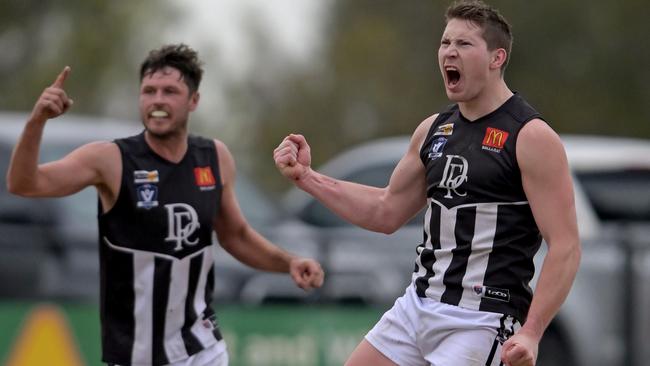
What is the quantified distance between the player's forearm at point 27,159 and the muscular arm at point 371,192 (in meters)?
1.12

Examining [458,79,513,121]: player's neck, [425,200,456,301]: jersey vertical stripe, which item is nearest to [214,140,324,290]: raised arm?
[425,200,456,301]: jersey vertical stripe

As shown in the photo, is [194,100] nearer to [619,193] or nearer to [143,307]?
[143,307]

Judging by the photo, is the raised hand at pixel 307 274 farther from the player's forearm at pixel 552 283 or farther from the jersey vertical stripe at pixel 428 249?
the player's forearm at pixel 552 283

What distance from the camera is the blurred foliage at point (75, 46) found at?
91.2 ft

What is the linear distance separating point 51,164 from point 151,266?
0.69 metres

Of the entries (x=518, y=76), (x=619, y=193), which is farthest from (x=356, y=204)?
(x=518, y=76)

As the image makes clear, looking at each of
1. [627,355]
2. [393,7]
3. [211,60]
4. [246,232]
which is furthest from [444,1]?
[246,232]

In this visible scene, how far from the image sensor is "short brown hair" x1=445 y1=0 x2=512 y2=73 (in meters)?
6.15

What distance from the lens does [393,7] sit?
32281mm

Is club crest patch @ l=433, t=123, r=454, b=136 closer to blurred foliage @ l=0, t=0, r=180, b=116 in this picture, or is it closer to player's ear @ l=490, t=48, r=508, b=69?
player's ear @ l=490, t=48, r=508, b=69

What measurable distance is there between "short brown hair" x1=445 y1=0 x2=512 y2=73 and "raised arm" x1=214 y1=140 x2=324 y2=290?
168 centimetres

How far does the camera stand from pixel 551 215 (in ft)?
19.3

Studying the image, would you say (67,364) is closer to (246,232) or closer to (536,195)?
(246,232)

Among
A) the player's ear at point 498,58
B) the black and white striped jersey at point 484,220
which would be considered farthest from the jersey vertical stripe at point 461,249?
the player's ear at point 498,58
